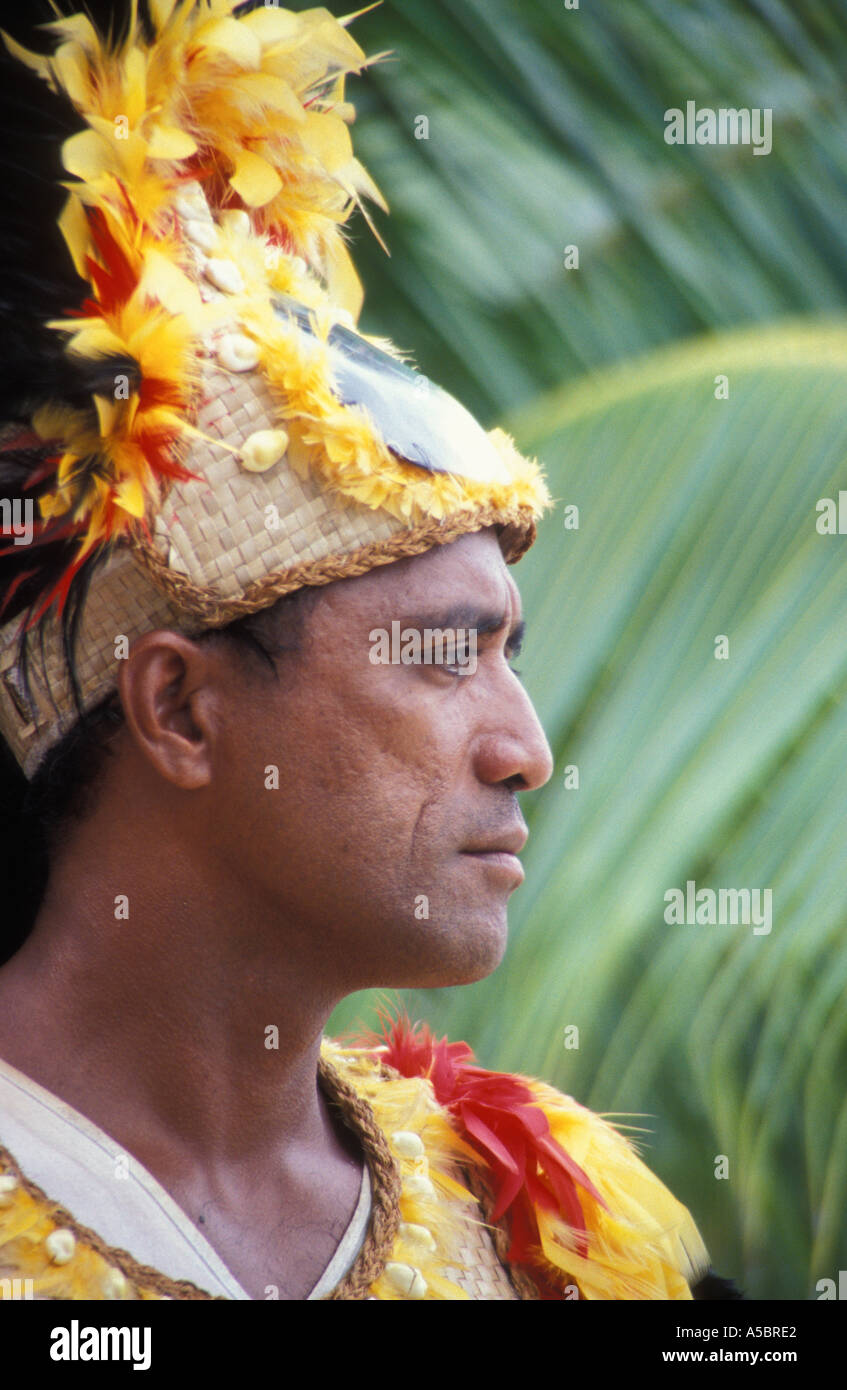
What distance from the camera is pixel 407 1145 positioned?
197 cm

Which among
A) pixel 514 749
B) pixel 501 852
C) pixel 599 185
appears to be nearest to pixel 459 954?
pixel 501 852

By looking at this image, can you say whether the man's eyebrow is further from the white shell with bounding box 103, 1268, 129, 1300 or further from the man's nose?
the white shell with bounding box 103, 1268, 129, 1300

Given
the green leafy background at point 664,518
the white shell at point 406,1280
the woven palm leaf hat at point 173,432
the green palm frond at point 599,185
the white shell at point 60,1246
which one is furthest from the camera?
the green palm frond at point 599,185

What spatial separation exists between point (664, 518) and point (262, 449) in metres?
1.36

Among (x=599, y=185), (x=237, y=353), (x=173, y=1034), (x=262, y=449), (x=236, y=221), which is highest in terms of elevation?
(x=599, y=185)

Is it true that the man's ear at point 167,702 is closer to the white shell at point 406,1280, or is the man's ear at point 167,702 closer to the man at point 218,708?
the man at point 218,708

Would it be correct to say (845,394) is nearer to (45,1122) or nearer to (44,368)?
(44,368)

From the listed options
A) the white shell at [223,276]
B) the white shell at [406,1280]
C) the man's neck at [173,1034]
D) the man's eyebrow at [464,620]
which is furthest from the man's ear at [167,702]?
the white shell at [406,1280]

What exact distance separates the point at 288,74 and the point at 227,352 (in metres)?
0.44

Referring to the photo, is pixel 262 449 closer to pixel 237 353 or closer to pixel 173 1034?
pixel 237 353

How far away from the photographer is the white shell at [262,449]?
65.4 inches

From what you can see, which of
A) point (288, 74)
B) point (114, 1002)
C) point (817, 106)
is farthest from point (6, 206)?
point (817, 106)

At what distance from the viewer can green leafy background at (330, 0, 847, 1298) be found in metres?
2.45

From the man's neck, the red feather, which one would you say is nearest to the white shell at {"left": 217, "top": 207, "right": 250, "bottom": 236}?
the man's neck
